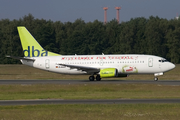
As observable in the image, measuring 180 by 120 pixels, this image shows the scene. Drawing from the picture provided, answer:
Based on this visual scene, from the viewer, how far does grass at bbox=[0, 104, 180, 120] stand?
63.4ft

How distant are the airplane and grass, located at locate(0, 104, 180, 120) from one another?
24265 mm

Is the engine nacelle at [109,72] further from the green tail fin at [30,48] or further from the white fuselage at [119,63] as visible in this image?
the green tail fin at [30,48]

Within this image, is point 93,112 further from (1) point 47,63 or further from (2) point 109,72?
(1) point 47,63

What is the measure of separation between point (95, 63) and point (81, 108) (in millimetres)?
27347

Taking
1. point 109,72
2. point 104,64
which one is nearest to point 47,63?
point 104,64

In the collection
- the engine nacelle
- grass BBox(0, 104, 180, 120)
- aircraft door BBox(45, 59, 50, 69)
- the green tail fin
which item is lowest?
grass BBox(0, 104, 180, 120)

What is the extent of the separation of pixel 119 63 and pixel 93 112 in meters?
28.2

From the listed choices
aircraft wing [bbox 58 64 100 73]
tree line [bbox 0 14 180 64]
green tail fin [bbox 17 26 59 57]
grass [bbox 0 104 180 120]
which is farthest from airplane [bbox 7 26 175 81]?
tree line [bbox 0 14 180 64]

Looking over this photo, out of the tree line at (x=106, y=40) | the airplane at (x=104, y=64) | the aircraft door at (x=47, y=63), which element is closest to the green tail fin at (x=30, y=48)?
the airplane at (x=104, y=64)

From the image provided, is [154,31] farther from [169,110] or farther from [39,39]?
[169,110]

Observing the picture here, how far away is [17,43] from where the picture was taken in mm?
117500

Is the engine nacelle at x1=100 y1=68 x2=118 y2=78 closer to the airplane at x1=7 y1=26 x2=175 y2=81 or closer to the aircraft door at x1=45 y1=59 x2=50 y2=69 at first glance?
the airplane at x1=7 y1=26 x2=175 y2=81

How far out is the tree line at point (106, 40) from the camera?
110 metres

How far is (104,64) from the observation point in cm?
4944
